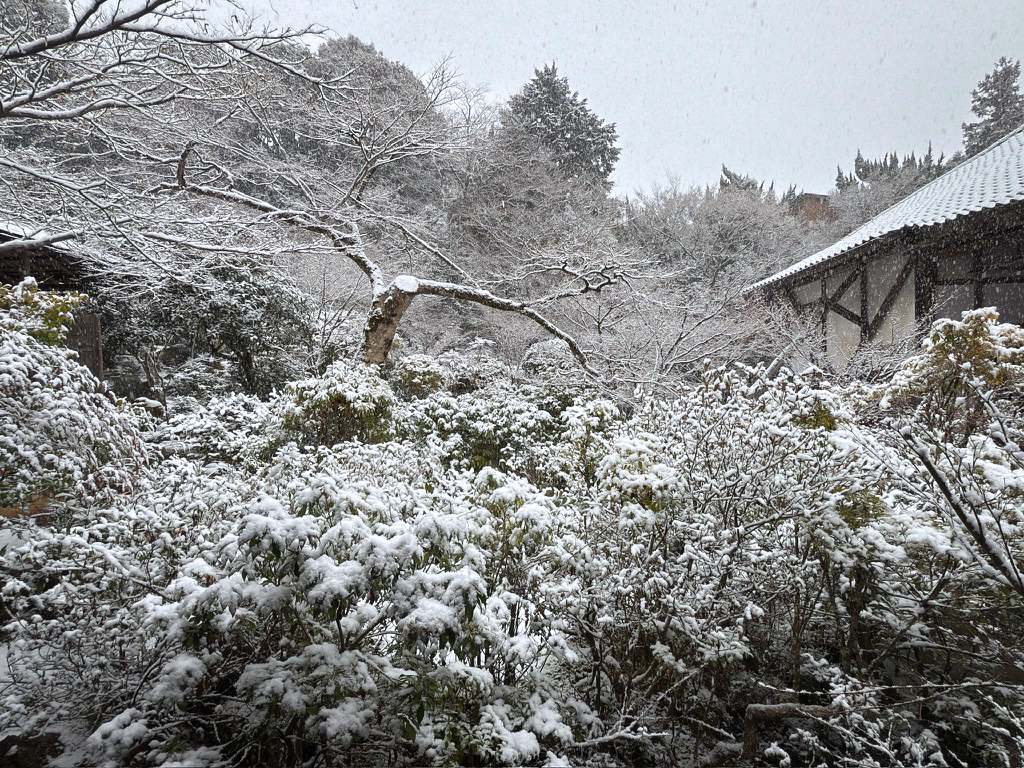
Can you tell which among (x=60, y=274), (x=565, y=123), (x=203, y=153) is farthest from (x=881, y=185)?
(x=60, y=274)

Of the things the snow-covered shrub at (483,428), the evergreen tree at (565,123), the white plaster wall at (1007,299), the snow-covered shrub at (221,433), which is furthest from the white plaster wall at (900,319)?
the evergreen tree at (565,123)

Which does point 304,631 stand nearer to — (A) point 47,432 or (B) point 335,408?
(A) point 47,432

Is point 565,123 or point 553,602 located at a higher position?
point 565,123

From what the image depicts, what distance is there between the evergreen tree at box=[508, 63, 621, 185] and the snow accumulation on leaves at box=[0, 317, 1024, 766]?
16791 mm

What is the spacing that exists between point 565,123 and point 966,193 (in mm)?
13825

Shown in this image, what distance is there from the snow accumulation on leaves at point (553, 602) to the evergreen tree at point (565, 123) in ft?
55.1

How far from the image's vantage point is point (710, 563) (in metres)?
2.47

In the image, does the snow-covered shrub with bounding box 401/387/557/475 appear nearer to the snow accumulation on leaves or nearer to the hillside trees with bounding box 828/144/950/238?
the snow accumulation on leaves

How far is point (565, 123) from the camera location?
18297mm

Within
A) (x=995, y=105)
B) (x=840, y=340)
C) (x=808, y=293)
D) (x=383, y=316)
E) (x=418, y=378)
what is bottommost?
(x=418, y=378)

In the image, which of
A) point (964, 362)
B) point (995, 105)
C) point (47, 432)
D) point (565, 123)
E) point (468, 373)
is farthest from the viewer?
point (995, 105)

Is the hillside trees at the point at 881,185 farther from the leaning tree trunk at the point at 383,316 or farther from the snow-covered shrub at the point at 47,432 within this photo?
the snow-covered shrub at the point at 47,432

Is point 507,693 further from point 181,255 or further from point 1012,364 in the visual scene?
point 181,255

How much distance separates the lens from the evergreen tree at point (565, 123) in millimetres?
17906
